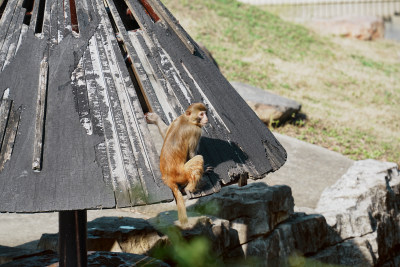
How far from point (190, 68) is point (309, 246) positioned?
11.9 feet

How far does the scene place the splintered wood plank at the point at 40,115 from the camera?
239cm

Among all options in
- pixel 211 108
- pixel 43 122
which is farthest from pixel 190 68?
pixel 43 122

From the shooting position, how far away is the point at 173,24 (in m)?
3.12

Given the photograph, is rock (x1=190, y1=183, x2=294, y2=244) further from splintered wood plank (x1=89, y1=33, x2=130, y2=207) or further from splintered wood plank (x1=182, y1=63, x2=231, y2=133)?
splintered wood plank (x1=89, y1=33, x2=130, y2=207)

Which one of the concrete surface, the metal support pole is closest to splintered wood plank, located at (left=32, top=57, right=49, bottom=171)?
the metal support pole

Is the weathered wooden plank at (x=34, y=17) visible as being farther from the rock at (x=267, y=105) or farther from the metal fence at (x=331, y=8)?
the metal fence at (x=331, y=8)

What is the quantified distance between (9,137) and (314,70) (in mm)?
14530

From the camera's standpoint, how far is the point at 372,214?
23.0 feet

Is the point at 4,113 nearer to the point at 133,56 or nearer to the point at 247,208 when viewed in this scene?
the point at 133,56

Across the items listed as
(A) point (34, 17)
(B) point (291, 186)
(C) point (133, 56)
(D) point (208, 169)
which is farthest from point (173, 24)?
(B) point (291, 186)

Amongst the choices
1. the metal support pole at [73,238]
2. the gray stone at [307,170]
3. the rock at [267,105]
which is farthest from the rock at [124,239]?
the rock at [267,105]

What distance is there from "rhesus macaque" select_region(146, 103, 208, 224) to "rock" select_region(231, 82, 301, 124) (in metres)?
8.24

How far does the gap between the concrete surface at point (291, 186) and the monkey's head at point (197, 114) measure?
9.95 ft

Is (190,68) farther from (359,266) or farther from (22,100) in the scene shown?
(359,266)
